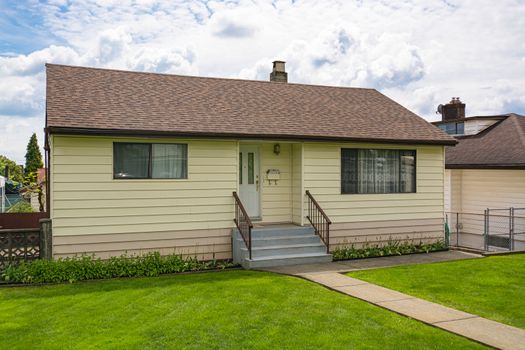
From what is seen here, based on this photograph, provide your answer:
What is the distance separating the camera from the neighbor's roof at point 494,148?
1555 centimetres

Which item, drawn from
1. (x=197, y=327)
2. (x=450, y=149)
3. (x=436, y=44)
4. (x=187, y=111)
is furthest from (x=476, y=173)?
(x=197, y=327)

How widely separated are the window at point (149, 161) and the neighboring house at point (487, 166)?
33.3 ft

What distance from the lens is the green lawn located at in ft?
19.3

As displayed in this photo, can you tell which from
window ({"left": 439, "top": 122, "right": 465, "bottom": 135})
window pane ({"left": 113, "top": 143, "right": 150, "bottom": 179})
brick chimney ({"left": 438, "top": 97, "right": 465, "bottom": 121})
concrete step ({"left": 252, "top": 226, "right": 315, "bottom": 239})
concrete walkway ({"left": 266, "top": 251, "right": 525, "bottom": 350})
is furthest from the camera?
brick chimney ({"left": 438, "top": 97, "right": 465, "bottom": 121})

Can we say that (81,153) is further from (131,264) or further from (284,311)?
(284,311)

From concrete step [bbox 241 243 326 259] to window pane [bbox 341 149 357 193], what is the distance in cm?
192

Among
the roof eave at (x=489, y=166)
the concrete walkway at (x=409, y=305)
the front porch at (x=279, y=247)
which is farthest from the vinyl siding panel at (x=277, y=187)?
the roof eave at (x=489, y=166)

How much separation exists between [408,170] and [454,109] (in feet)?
32.9

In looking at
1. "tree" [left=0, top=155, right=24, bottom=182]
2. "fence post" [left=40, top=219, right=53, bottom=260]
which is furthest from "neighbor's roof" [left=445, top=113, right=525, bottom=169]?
"tree" [left=0, top=155, right=24, bottom=182]

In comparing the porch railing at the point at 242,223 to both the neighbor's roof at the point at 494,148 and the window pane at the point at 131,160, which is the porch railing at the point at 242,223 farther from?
the neighbor's roof at the point at 494,148

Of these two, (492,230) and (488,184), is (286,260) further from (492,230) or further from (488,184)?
(488,184)

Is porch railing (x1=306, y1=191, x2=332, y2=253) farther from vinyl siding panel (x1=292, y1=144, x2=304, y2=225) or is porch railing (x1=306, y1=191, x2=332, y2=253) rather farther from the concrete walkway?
the concrete walkway

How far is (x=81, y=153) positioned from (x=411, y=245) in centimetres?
881

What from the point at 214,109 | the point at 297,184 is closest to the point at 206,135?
the point at 214,109
